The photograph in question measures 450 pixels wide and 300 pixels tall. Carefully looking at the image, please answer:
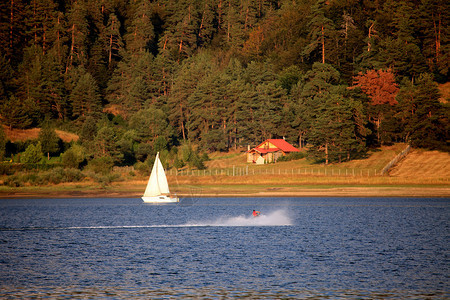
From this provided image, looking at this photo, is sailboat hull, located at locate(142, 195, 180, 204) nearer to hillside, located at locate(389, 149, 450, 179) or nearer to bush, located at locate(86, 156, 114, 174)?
bush, located at locate(86, 156, 114, 174)

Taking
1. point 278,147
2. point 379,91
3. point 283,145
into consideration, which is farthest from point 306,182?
point 379,91

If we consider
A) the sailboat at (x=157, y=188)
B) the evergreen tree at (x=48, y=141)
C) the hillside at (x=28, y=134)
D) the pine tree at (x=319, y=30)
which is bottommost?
the sailboat at (x=157, y=188)

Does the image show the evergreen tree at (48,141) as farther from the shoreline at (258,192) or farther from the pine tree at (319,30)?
the pine tree at (319,30)

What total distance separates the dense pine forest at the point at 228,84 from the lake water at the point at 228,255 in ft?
165

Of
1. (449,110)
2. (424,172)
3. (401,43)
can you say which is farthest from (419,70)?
(424,172)

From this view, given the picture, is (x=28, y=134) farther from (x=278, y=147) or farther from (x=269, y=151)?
(x=278, y=147)

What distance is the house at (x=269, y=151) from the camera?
464 ft

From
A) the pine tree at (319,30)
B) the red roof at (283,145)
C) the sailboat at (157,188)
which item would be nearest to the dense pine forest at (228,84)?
the pine tree at (319,30)

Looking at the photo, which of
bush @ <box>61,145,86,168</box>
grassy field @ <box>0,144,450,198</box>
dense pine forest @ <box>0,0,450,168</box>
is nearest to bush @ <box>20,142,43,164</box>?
dense pine forest @ <box>0,0,450,168</box>

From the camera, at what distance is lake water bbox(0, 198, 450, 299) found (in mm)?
30523

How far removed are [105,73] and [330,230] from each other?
464ft

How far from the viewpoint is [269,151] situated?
141m

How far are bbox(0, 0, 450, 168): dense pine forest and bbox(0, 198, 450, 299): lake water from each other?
50.3m

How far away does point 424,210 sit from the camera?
3127 inches
